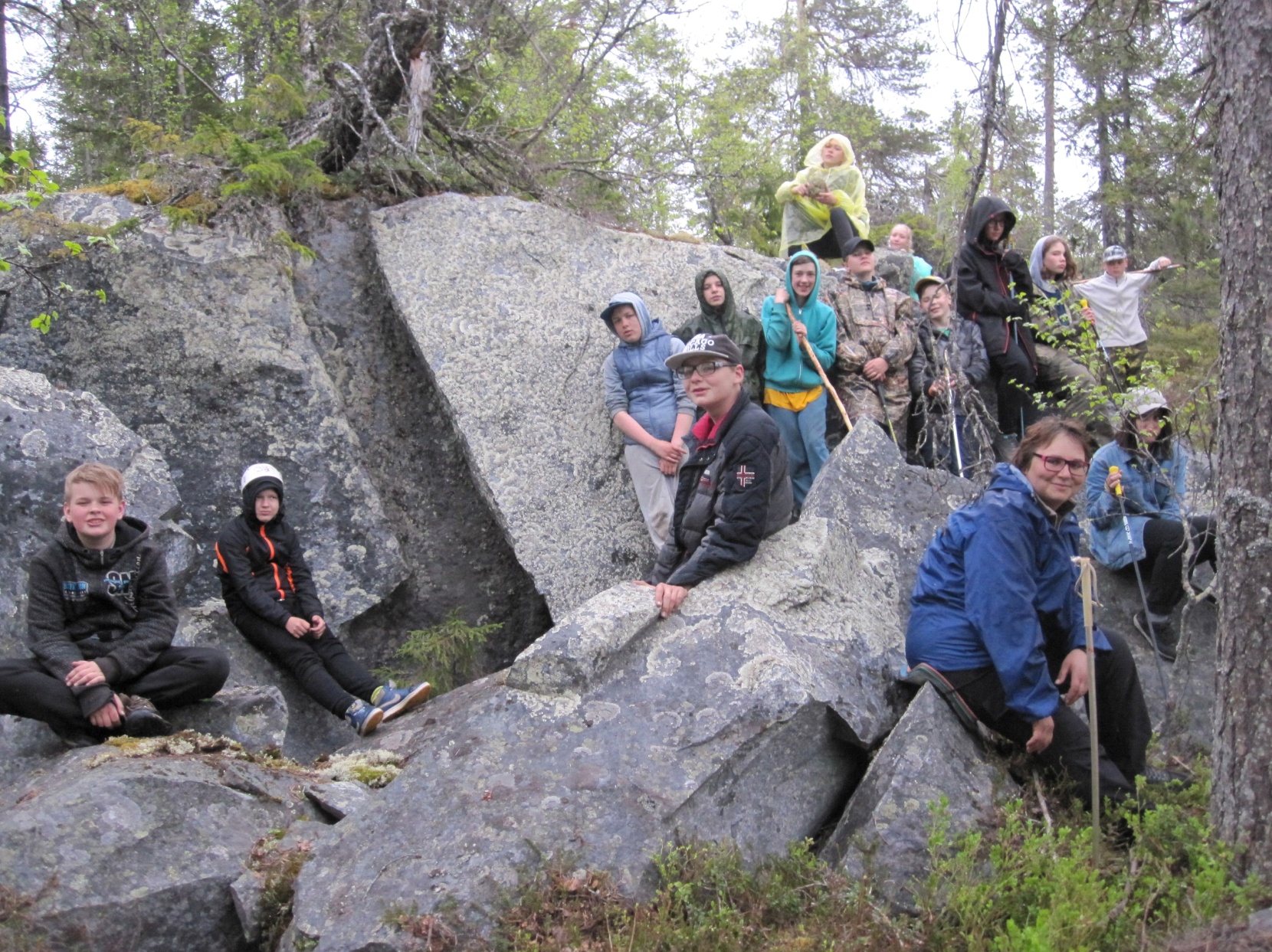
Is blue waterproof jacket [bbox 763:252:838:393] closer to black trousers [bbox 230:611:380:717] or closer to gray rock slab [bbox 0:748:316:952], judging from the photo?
black trousers [bbox 230:611:380:717]

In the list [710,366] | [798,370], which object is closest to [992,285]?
[798,370]

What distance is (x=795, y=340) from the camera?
8.39 metres

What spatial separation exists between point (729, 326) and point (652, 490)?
1578 mm

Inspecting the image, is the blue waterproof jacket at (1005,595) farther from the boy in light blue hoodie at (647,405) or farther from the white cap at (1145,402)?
the boy in light blue hoodie at (647,405)

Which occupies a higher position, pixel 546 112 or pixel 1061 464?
pixel 546 112

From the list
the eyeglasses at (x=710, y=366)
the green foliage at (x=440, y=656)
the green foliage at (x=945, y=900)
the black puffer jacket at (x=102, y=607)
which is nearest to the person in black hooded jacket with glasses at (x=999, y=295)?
the eyeglasses at (x=710, y=366)

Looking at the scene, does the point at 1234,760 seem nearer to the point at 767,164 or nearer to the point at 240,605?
the point at 240,605

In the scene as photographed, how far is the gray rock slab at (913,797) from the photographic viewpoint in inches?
170

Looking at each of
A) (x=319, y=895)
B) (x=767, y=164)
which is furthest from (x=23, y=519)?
(x=767, y=164)

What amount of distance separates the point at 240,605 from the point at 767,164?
9802mm

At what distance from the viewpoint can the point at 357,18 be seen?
436 inches

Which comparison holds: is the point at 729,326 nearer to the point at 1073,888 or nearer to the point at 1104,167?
the point at 1073,888

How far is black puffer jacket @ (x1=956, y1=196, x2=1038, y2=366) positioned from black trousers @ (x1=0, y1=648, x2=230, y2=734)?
6453 millimetres

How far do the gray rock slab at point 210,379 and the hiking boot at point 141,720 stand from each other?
75.9 inches
